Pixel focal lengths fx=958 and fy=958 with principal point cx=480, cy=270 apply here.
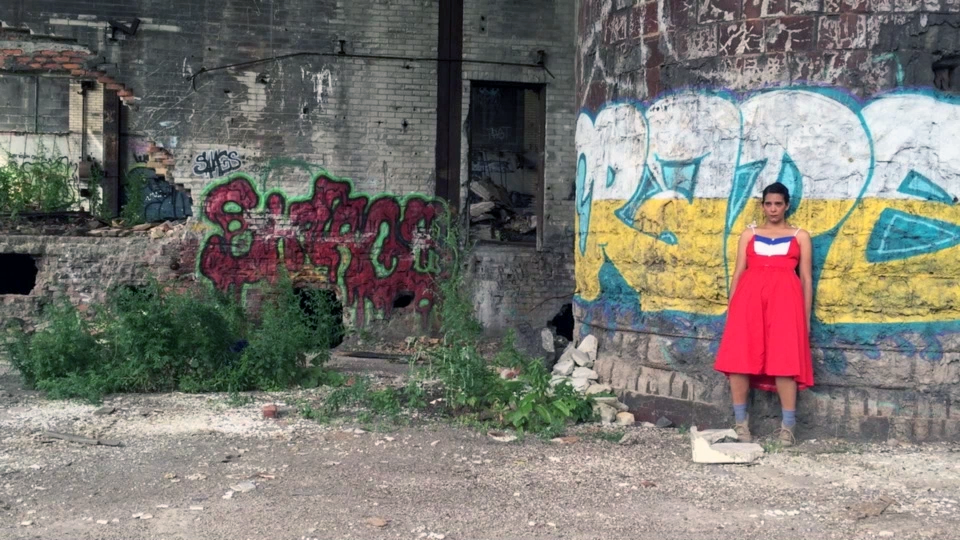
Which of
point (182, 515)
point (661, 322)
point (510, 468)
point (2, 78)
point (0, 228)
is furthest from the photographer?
point (2, 78)

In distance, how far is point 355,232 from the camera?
11180 mm

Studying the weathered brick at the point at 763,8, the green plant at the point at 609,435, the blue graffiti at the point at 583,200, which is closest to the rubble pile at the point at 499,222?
the blue graffiti at the point at 583,200

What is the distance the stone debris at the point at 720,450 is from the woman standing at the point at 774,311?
23cm

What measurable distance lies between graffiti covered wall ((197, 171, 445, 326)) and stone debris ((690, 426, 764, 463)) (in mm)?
5907

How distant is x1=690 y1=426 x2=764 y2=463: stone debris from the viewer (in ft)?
18.5

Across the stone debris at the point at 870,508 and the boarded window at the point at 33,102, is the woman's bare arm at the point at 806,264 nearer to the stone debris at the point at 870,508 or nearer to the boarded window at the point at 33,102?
the stone debris at the point at 870,508

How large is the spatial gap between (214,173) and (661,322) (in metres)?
6.19

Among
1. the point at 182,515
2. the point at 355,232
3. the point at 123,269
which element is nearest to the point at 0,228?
the point at 123,269

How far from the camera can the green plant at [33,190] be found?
1095 cm

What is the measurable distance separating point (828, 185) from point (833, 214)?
186 mm

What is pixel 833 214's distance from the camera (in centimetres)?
603

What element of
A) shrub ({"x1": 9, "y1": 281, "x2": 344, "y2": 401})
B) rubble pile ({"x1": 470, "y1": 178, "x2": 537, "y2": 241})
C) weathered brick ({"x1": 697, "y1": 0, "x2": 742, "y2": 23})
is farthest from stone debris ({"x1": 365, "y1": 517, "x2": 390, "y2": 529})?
rubble pile ({"x1": 470, "y1": 178, "x2": 537, "y2": 241})

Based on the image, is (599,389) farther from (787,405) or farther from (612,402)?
(787,405)

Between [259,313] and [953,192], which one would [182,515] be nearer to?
[953,192]
